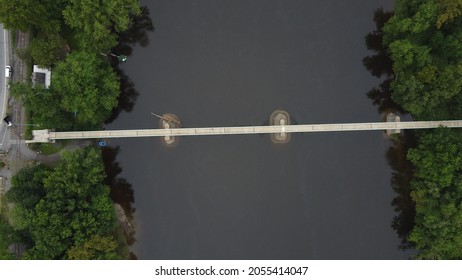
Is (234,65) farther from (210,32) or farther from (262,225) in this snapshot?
(262,225)

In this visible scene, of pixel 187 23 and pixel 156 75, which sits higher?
pixel 187 23

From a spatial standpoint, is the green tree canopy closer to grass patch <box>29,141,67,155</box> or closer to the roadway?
grass patch <box>29,141,67,155</box>

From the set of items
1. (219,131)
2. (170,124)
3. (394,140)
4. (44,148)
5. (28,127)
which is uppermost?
(170,124)

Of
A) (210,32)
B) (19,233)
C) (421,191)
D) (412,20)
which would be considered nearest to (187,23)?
(210,32)

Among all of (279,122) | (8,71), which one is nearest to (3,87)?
(8,71)

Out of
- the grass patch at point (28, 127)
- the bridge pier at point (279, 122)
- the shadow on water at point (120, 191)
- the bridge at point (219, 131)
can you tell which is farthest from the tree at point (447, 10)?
the grass patch at point (28, 127)

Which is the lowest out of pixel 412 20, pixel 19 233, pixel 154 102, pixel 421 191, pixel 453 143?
pixel 19 233

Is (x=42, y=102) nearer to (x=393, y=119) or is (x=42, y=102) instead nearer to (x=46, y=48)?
(x=46, y=48)
